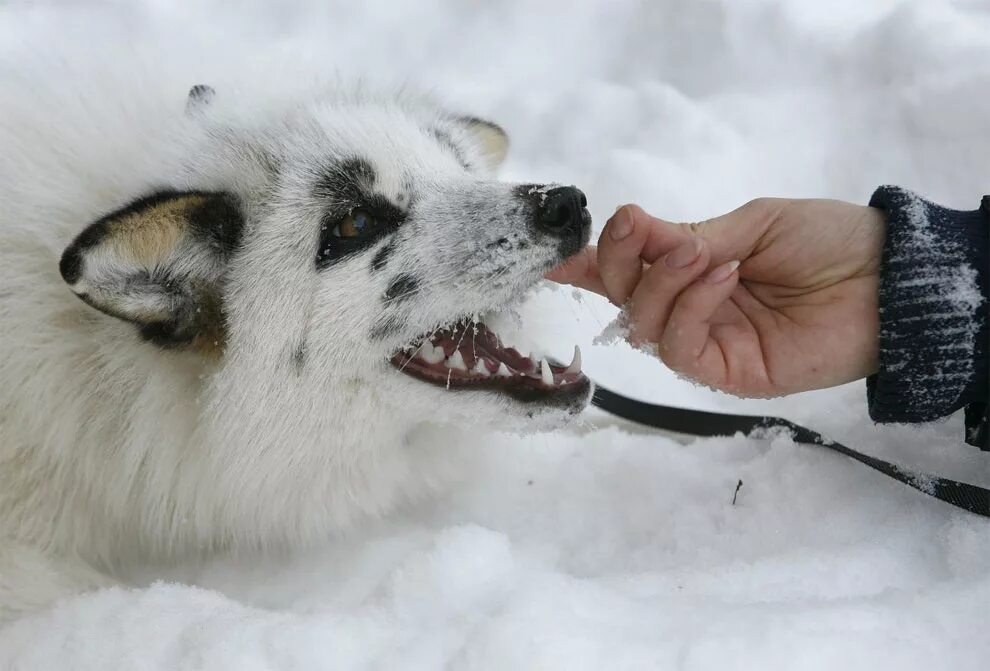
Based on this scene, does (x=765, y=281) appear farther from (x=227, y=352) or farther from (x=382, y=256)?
(x=227, y=352)

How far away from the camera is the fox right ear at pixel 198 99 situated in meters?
2.15

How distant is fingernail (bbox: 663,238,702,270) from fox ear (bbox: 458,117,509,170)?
2.87 ft

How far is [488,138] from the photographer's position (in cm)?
254

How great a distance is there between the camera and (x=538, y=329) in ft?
7.96

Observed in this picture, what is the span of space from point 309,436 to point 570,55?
3.16 meters

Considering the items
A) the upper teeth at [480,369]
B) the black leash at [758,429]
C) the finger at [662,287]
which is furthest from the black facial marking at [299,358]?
the black leash at [758,429]

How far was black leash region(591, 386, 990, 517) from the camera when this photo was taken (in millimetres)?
1900

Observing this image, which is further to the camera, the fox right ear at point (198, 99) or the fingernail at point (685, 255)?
the fox right ear at point (198, 99)

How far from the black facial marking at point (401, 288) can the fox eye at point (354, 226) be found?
15cm

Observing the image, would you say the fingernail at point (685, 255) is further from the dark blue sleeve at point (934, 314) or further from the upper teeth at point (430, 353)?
the upper teeth at point (430, 353)

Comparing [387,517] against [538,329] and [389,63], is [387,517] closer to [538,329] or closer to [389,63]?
[538,329]

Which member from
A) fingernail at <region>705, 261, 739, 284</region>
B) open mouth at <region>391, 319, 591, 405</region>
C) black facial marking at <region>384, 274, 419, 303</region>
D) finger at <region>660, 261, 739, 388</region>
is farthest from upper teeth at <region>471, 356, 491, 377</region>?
fingernail at <region>705, 261, 739, 284</region>

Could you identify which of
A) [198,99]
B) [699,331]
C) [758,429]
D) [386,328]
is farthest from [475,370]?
[198,99]

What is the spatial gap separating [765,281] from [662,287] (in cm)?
40
